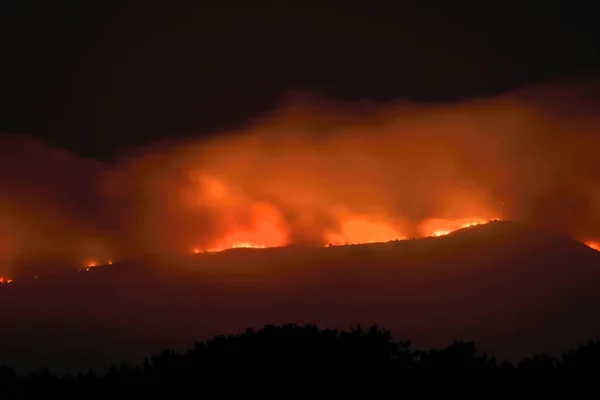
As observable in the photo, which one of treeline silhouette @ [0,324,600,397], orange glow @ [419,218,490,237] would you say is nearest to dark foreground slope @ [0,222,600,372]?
orange glow @ [419,218,490,237]

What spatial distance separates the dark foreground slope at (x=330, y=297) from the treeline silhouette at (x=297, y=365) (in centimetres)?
1397

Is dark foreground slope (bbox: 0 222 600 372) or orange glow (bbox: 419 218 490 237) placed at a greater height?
orange glow (bbox: 419 218 490 237)

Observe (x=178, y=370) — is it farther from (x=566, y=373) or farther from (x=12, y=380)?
(x=566, y=373)

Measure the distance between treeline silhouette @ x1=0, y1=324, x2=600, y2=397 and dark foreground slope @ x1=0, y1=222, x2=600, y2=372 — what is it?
13971mm

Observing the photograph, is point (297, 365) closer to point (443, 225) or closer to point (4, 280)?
point (443, 225)

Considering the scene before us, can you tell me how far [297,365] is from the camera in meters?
14.0

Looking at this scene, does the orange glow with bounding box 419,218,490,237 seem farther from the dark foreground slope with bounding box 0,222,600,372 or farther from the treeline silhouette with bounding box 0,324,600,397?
the treeline silhouette with bounding box 0,324,600,397

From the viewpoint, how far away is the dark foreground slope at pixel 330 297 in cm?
3066

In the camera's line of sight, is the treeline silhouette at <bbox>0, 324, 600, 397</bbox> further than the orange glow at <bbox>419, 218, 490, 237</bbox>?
No

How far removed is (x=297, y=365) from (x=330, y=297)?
19996 millimetres

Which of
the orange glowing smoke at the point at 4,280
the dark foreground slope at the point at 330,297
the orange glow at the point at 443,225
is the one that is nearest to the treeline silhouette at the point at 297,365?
the dark foreground slope at the point at 330,297

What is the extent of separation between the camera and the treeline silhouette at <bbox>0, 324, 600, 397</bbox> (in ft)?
45.0

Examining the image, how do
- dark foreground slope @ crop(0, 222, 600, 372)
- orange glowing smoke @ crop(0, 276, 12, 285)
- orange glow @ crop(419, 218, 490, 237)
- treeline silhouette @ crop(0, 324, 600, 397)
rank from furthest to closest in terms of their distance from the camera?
orange glow @ crop(419, 218, 490, 237) < orange glowing smoke @ crop(0, 276, 12, 285) < dark foreground slope @ crop(0, 222, 600, 372) < treeline silhouette @ crop(0, 324, 600, 397)

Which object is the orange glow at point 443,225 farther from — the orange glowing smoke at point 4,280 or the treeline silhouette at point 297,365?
the treeline silhouette at point 297,365
